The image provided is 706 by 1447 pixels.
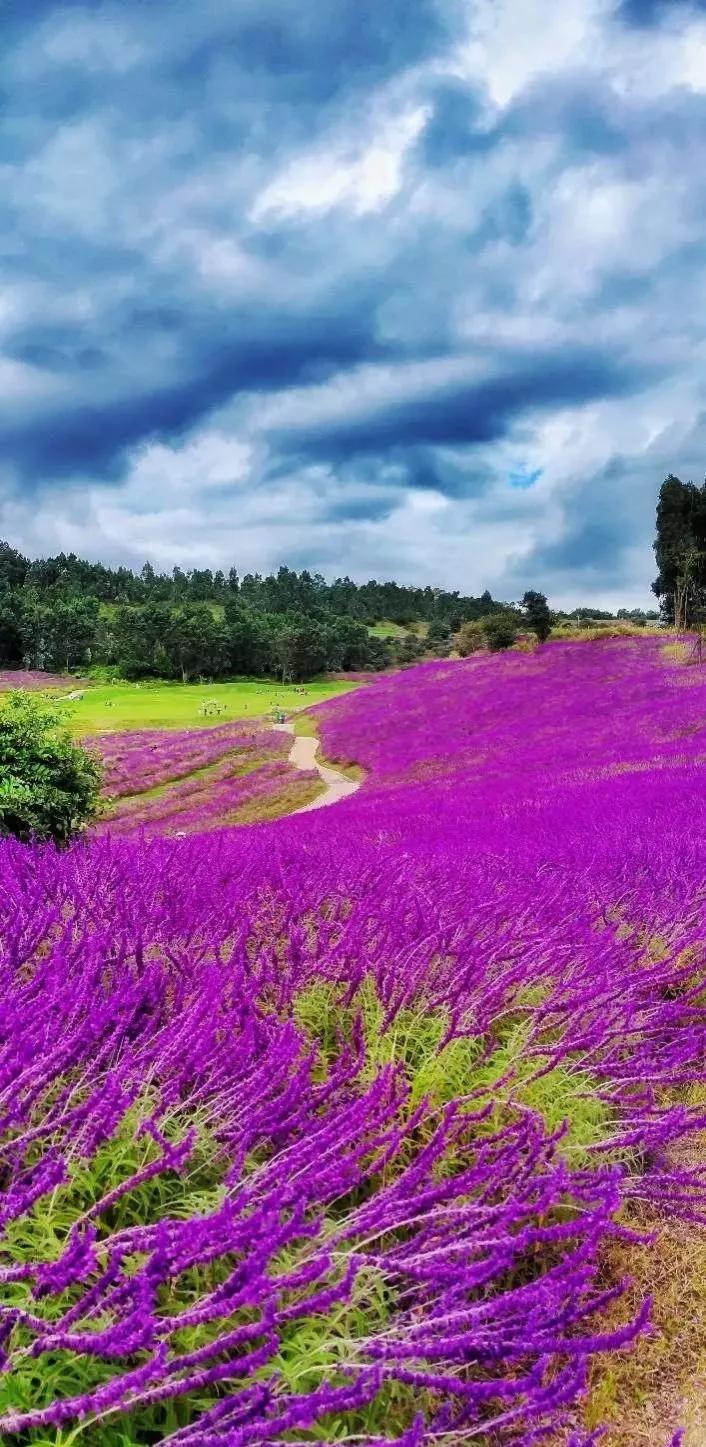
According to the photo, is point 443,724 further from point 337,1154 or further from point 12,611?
point 12,611

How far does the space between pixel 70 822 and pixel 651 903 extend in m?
12.3

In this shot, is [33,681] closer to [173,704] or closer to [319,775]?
[173,704]

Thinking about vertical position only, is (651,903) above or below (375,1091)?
below

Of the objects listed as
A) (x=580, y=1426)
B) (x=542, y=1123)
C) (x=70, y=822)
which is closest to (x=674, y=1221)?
(x=542, y=1123)

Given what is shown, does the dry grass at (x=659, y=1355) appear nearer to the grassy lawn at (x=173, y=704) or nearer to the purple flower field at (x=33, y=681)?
the grassy lawn at (x=173, y=704)

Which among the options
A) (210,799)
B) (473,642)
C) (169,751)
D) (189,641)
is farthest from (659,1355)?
(189,641)

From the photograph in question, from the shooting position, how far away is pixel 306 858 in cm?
632

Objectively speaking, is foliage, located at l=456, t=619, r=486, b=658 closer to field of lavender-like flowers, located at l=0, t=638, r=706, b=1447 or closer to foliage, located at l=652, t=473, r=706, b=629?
foliage, located at l=652, t=473, r=706, b=629

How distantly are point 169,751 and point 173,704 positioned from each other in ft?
91.2

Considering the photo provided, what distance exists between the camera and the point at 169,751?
3859 centimetres

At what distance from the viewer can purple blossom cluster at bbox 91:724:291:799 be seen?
109 ft

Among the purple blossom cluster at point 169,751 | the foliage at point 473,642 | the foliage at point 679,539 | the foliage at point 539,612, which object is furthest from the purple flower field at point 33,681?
the foliage at point 679,539

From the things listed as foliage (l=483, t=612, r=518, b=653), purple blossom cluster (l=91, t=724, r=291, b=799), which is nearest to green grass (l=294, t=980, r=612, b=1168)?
purple blossom cluster (l=91, t=724, r=291, b=799)

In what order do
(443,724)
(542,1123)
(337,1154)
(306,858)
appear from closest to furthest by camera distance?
(337,1154) → (542,1123) → (306,858) → (443,724)
